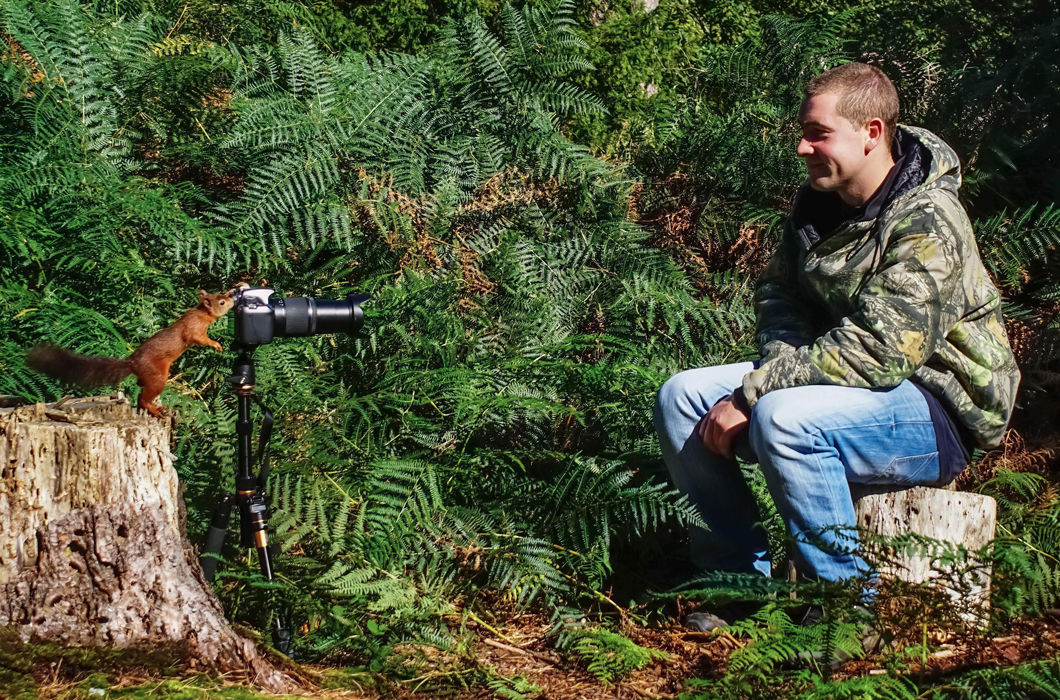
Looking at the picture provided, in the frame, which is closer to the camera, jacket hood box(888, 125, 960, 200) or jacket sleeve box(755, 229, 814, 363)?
jacket hood box(888, 125, 960, 200)

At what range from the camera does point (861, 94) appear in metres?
3.15

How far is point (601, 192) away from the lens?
5359 millimetres

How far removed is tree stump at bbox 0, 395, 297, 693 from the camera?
2650mm

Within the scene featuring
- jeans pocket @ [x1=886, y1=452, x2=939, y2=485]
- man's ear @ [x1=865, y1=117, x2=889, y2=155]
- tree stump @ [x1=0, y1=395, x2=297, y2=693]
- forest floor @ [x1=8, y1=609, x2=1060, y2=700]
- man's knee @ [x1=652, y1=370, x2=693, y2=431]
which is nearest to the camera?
forest floor @ [x1=8, y1=609, x2=1060, y2=700]

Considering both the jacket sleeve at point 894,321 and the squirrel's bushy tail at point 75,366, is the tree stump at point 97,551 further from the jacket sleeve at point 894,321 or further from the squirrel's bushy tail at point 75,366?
the jacket sleeve at point 894,321

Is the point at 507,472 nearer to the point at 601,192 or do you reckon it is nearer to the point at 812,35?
the point at 601,192

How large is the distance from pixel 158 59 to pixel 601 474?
336 centimetres

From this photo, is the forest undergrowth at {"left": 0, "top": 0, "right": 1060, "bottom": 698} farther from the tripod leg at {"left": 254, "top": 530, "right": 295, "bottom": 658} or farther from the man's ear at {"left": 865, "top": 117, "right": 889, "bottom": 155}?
the man's ear at {"left": 865, "top": 117, "right": 889, "bottom": 155}

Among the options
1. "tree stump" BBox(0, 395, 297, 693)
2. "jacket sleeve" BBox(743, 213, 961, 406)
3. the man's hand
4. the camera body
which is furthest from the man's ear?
"tree stump" BBox(0, 395, 297, 693)

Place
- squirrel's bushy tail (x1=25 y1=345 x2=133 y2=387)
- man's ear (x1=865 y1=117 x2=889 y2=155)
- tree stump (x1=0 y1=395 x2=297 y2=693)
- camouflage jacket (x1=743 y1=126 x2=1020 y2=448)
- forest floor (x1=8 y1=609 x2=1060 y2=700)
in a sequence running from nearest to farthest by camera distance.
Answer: forest floor (x1=8 y1=609 x2=1060 y2=700) < tree stump (x1=0 y1=395 x2=297 y2=693) < squirrel's bushy tail (x1=25 y1=345 x2=133 y2=387) < camouflage jacket (x1=743 y1=126 x2=1020 y2=448) < man's ear (x1=865 y1=117 x2=889 y2=155)

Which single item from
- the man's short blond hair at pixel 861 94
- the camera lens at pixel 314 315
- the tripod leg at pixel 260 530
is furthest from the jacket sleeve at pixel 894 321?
the tripod leg at pixel 260 530

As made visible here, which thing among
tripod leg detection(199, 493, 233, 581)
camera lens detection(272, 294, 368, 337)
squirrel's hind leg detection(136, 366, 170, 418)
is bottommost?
tripod leg detection(199, 493, 233, 581)

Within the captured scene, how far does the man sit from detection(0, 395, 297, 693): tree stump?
144 centimetres

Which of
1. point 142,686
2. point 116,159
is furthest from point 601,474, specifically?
point 116,159
